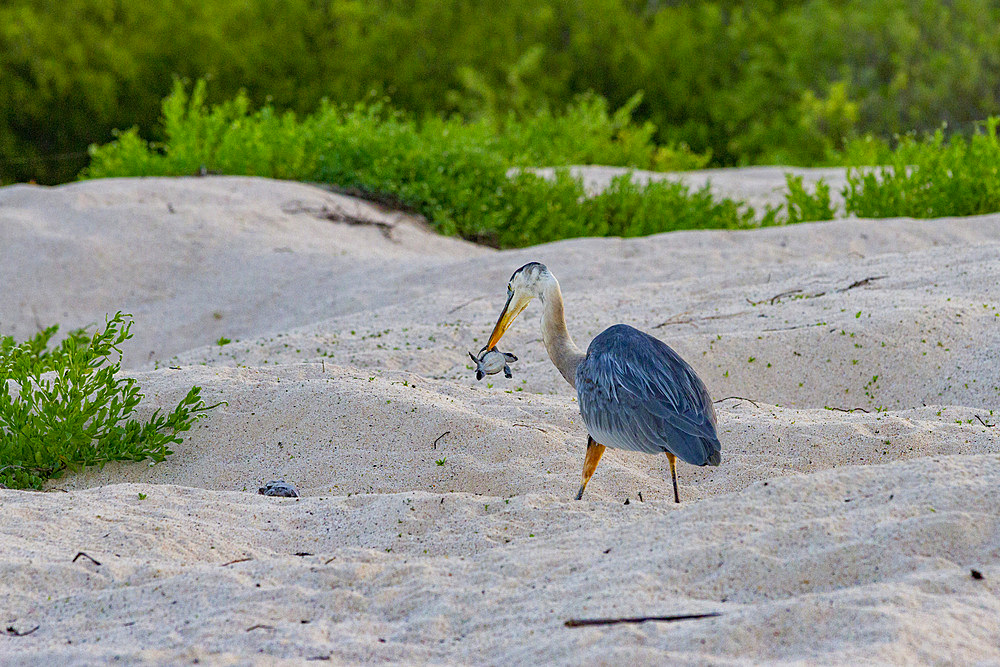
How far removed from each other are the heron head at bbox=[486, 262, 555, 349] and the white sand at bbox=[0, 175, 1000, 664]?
0.47 metres

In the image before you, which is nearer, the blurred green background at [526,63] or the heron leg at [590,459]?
the heron leg at [590,459]

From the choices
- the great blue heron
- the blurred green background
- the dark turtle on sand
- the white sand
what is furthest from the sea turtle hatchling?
the blurred green background

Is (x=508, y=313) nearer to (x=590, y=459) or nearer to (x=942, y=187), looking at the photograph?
(x=590, y=459)

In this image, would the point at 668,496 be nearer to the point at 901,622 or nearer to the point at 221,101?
the point at 901,622

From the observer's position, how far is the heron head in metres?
4.11

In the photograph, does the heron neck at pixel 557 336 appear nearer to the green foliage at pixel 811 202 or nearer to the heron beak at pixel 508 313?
the heron beak at pixel 508 313

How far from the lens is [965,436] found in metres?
4.12

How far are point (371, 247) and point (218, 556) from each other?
5.80 meters

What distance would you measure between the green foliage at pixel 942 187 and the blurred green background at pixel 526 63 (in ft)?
25.7

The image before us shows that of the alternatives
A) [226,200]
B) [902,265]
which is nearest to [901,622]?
[902,265]

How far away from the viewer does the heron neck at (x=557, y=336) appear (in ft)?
13.4

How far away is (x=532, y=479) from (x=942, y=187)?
5.87 m

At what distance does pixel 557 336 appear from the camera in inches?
163

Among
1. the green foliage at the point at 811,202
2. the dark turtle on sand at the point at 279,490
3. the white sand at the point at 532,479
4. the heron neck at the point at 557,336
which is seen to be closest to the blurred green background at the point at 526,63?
the green foliage at the point at 811,202
